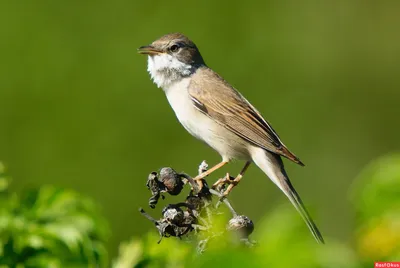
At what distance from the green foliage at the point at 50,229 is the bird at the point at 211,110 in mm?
1395

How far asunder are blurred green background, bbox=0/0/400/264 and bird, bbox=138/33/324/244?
2.72 m

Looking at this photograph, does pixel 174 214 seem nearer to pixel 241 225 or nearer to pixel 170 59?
pixel 241 225

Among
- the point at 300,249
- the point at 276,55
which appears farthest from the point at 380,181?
the point at 276,55

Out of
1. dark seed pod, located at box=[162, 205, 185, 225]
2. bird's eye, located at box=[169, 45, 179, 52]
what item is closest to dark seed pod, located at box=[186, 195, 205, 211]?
dark seed pod, located at box=[162, 205, 185, 225]

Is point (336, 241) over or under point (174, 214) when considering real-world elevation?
under

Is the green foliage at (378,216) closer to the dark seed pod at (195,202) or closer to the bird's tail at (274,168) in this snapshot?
the dark seed pod at (195,202)

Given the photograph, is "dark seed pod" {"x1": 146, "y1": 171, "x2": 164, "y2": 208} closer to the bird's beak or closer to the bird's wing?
the bird's wing

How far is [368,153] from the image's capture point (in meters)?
8.26

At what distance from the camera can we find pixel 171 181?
8.27 feet

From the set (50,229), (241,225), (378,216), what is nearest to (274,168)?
(50,229)

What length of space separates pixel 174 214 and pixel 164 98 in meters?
5.71

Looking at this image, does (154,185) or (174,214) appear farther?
(154,185)

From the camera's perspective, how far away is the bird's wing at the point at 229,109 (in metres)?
4.30

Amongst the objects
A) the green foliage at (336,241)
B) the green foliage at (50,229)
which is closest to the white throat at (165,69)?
the green foliage at (50,229)
